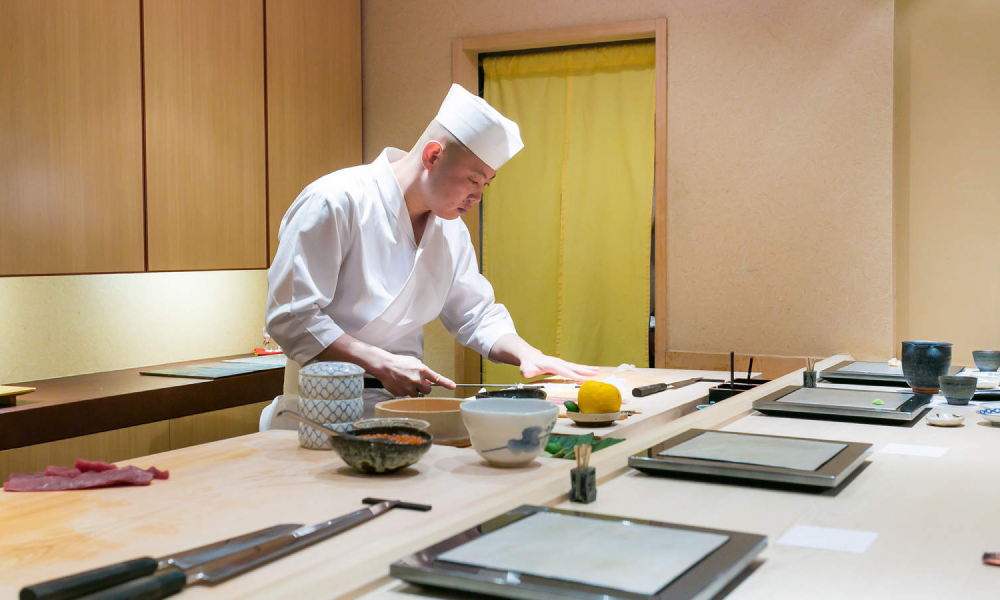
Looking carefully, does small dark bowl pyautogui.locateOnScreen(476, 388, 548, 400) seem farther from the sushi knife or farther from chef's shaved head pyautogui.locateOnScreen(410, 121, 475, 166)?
chef's shaved head pyautogui.locateOnScreen(410, 121, 475, 166)

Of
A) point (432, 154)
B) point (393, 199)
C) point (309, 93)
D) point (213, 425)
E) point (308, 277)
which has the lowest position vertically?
point (213, 425)

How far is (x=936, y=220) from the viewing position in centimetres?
355

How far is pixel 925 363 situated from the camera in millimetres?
2111

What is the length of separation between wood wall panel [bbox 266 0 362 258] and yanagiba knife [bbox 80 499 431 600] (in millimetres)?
2937

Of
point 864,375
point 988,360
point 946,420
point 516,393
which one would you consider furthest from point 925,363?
point 516,393

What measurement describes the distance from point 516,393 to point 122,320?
90.3 inches

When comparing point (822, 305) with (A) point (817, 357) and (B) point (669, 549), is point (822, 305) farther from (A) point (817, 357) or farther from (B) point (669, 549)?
(B) point (669, 549)

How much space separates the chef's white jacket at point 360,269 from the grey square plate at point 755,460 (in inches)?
39.2

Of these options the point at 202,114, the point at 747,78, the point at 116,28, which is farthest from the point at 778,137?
the point at 116,28

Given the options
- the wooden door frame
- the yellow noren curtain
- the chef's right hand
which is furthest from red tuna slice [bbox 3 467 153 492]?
the yellow noren curtain

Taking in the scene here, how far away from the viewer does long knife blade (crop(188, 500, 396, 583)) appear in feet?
2.83

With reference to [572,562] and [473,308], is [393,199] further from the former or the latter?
[572,562]

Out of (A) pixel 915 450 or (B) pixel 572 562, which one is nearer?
(B) pixel 572 562

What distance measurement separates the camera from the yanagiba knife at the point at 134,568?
76 cm
